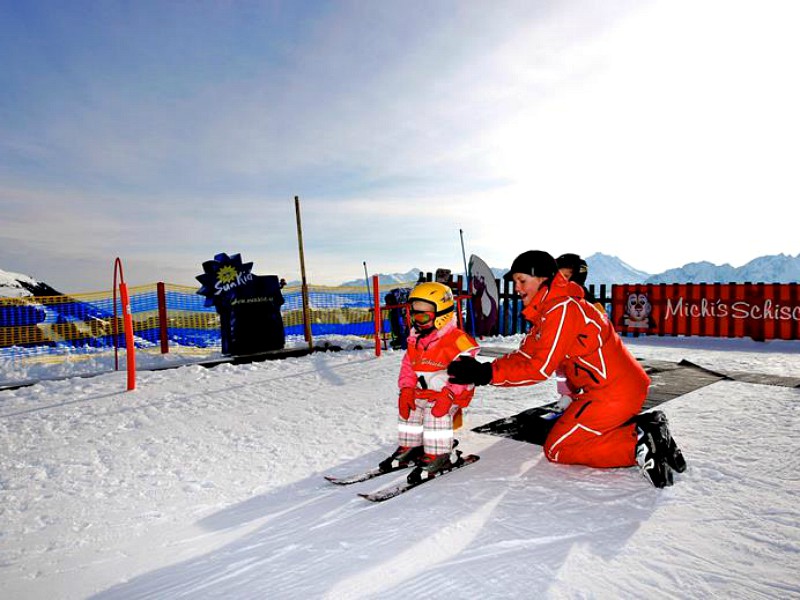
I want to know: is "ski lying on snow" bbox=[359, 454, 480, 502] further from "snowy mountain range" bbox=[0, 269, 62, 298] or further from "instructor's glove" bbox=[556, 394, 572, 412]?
"snowy mountain range" bbox=[0, 269, 62, 298]

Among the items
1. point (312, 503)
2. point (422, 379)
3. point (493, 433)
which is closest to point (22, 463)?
point (312, 503)

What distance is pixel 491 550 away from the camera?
6.73ft

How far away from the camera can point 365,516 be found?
243 centimetres

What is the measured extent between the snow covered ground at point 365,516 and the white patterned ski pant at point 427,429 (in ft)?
0.70

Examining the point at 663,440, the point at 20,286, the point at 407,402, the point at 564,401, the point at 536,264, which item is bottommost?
the point at 564,401

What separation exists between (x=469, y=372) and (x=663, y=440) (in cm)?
122

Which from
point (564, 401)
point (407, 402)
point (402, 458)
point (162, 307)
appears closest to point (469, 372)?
point (407, 402)

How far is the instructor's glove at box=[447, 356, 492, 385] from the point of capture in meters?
2.65

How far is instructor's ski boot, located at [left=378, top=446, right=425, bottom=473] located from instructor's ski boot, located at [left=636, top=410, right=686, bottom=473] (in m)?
1.45

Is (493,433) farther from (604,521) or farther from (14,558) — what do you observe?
(14,558)

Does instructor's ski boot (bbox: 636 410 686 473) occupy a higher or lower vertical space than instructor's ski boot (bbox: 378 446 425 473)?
higher

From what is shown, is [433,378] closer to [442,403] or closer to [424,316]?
[442,403]

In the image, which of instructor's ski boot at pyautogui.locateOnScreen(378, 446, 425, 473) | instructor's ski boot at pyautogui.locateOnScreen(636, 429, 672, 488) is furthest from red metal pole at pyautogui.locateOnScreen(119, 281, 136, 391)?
→ instructor's ski boot at pyautogui.locateOnScreen(636, 429, 672, 488)

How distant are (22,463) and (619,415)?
432 cm
